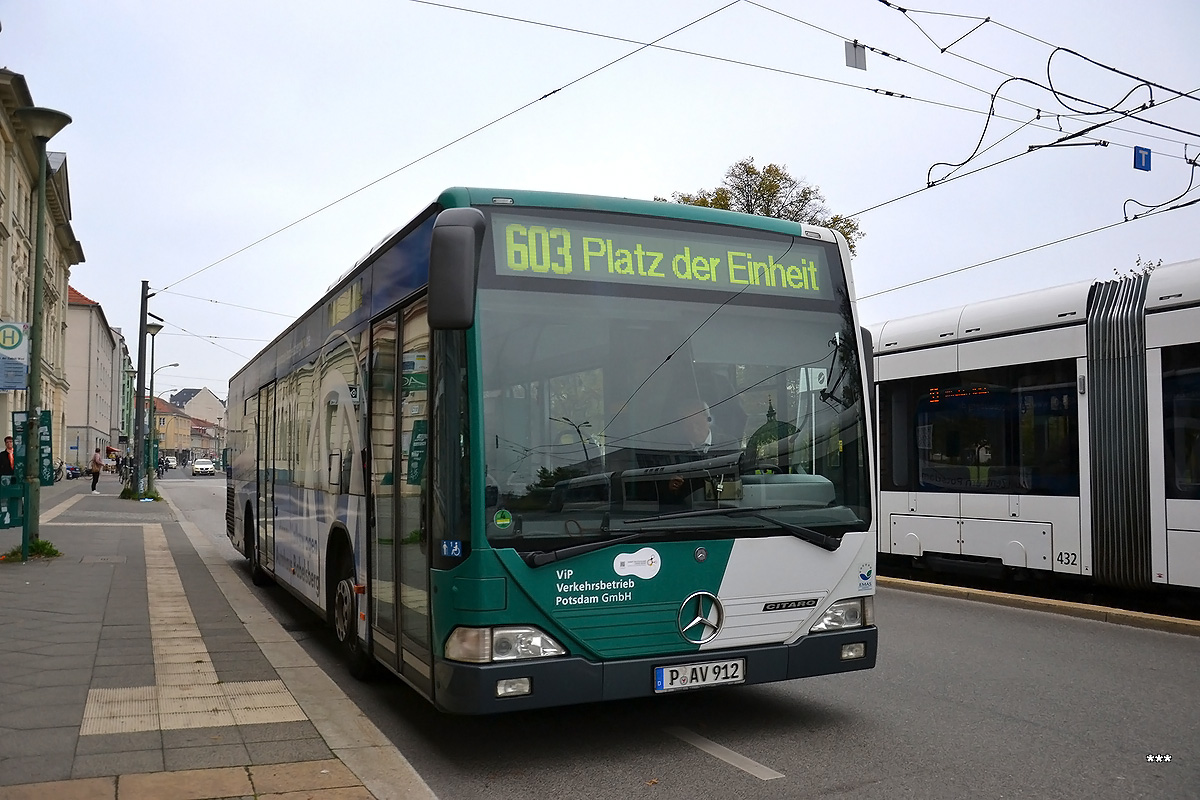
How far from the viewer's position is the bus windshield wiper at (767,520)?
5.53 metres

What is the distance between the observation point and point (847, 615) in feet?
19.9

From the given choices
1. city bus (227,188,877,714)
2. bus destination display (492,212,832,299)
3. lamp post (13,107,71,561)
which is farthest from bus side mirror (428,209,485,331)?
lamp post (13,107,71,561)

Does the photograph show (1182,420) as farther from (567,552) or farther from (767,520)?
(567,552)

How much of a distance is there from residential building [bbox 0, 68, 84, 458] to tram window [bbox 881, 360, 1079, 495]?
69.8 feet

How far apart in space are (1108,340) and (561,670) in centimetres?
775

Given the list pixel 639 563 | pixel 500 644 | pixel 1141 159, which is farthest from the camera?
pixel 1141 159

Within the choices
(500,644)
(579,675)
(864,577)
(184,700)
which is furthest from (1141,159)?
(184,700)

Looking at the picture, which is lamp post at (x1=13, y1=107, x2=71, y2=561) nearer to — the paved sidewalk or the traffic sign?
the paved sidewalk

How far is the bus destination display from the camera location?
555cm

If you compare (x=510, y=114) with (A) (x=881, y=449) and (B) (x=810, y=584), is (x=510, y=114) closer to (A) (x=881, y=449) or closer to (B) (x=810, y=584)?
(A) (x=881, y=449)

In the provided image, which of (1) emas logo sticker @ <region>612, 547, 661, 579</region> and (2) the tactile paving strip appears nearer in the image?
(1) emas logo sticker @ <region>612, 547, 661, 579</region>

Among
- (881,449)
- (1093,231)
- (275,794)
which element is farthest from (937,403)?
(275,794)

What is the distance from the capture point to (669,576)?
5.52m

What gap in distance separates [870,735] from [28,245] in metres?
52.4
